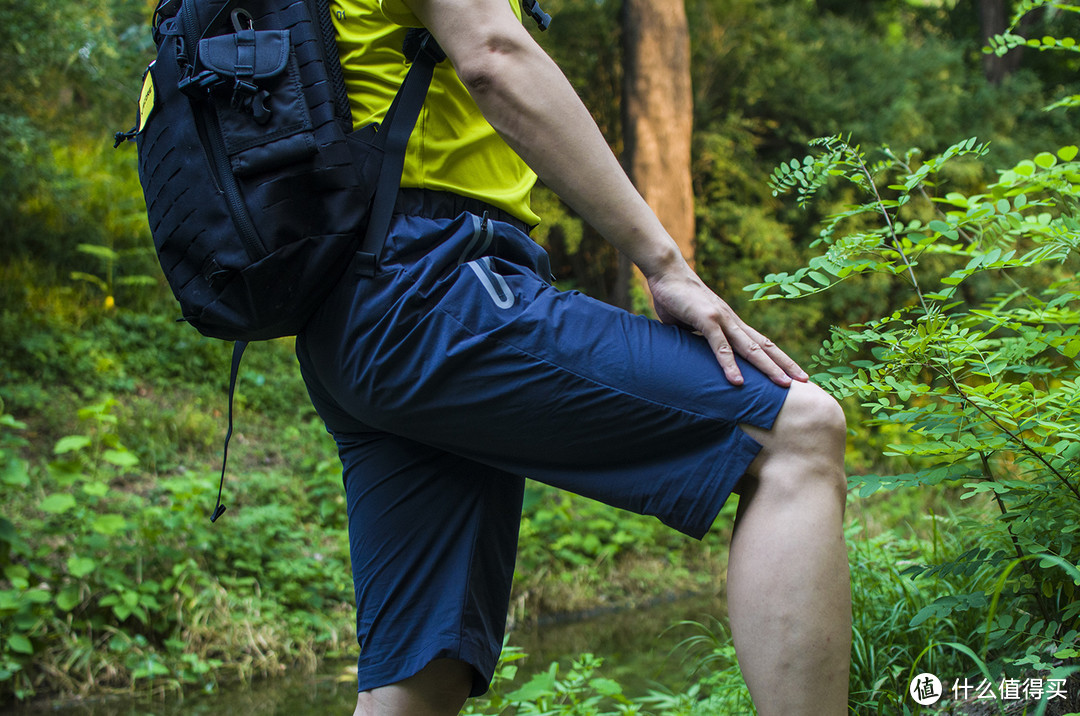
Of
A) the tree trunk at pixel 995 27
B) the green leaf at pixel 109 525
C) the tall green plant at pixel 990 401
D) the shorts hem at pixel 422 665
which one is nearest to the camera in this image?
the shorts hem at pixel 422 665

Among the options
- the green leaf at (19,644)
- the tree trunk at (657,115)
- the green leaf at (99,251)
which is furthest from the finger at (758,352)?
the green leaf at (99,251)

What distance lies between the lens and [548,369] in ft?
3.77

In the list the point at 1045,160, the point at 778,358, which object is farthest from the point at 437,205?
the point at 1045,160

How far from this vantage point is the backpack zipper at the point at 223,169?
1.20 m

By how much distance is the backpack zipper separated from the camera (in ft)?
3.94

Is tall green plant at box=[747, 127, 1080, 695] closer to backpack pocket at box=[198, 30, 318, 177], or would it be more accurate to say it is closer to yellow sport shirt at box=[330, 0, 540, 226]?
yellow sport shirt at box=[330, 0, 540, 226]

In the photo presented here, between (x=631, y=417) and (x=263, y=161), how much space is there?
62 centimetres

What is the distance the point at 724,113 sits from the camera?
362 inches

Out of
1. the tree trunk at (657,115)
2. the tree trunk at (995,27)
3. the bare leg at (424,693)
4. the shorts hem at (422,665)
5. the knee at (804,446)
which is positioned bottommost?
the bare leg at (424,693)

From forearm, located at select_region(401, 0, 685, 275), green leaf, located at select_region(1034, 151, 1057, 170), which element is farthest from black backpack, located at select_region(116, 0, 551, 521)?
green leaf, located at select_region(1034, 151, 1057, 170)

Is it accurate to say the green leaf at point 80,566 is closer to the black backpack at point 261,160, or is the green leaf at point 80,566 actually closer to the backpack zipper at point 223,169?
the black backpack at point 261,160

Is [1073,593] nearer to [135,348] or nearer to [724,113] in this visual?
[135,348]

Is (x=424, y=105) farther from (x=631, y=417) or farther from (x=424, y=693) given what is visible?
(x=424, y=693)

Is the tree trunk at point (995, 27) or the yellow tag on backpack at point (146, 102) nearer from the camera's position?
the yellow tag on backpack at point (146, 102)
